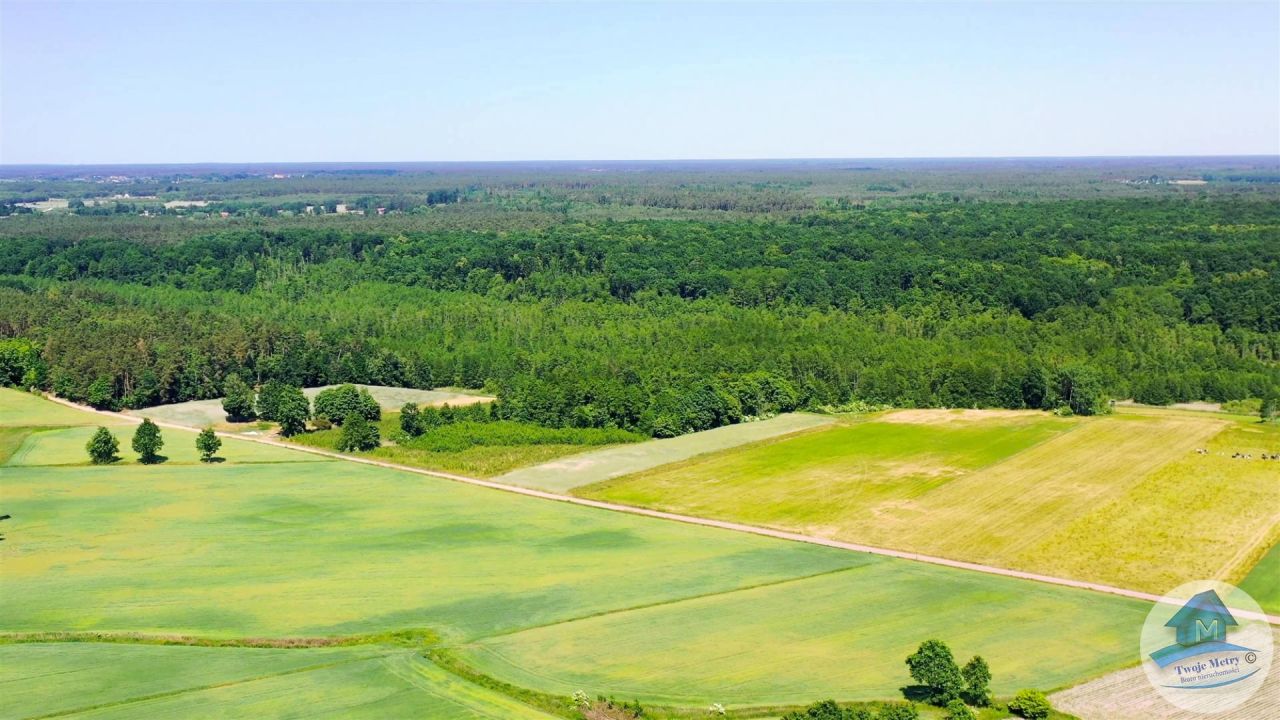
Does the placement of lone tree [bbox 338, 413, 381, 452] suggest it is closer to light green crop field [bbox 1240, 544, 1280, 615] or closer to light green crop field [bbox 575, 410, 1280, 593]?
light green crop field [bbox 575, 410, 1280, 593]

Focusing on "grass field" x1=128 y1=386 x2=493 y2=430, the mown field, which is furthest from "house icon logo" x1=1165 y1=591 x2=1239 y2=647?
"grass field" x1=128 y1=386 x2=493 y2=430

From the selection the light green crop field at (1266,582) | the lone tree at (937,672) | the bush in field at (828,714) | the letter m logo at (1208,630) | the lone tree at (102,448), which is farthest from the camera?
the lone tree at (102,448)

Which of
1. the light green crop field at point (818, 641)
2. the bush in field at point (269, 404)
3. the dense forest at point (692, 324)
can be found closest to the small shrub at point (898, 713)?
the light green crop field at point (818, 641)

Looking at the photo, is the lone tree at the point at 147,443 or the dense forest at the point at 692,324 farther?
the dense forest at the point at 692,324

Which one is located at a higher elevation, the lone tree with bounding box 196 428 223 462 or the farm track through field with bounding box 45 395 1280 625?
the lone tree with bounding box 196 428 223 462

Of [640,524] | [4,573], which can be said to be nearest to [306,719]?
[4,573]

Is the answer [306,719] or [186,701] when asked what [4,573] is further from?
[306,719]

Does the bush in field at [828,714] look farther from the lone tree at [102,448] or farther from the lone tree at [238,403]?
the lone tree at [238,403]
